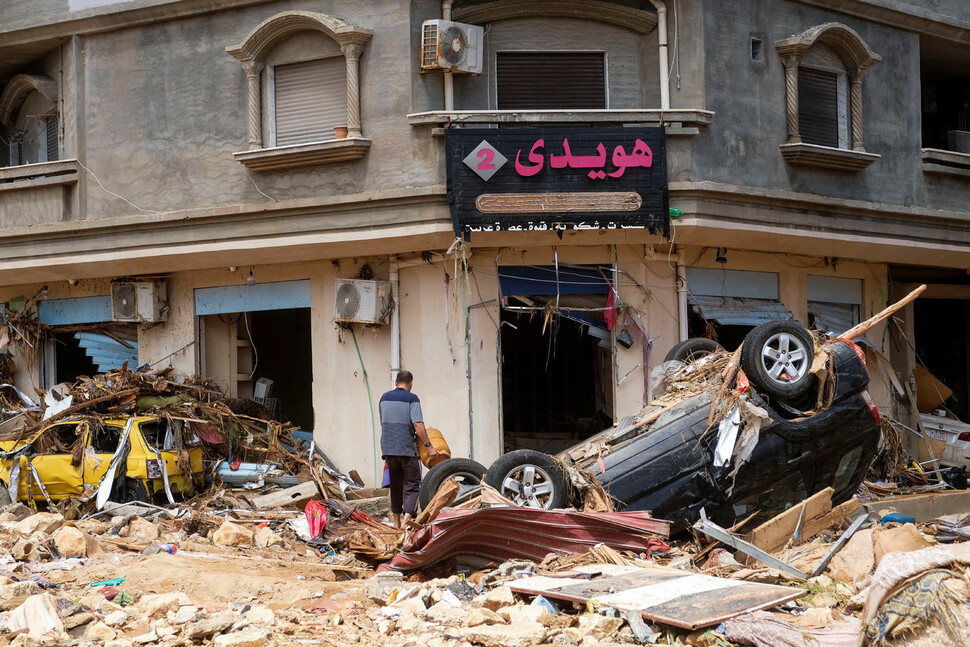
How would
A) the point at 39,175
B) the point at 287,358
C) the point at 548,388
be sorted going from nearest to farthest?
the point at 39,175 → the point at 548,388 → the point at 287,358

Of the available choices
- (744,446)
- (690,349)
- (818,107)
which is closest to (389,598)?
(744,446)

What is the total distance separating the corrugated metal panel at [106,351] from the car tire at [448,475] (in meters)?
7.51

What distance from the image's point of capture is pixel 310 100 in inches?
543

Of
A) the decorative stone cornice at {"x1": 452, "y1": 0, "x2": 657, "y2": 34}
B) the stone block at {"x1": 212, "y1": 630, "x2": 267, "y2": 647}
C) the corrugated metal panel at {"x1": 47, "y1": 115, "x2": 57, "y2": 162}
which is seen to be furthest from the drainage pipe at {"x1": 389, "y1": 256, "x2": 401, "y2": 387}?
the stone block at {"x1": 212, "y1": 630, "x2": 267, "y2": 647}

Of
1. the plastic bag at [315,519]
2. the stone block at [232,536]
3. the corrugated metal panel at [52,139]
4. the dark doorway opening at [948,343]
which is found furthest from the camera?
the dark doorway opening at [948,343]

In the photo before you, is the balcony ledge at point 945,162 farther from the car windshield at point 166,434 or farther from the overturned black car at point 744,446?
the car windshield at point 166,434

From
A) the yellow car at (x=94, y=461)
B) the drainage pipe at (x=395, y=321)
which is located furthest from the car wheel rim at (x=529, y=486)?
the yellow car at (x=94, y=461)

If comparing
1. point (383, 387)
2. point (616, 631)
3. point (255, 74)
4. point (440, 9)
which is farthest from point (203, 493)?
point (616, 631)

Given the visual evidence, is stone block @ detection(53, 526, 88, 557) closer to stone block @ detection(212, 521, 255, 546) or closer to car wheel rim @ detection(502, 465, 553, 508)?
A: stone block @ detection(212, 521, 255, 546)

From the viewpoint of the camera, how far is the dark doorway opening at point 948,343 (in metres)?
20.1

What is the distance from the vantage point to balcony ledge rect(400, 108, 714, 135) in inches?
501

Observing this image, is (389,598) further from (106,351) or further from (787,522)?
(106,351)

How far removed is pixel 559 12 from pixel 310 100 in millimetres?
3412

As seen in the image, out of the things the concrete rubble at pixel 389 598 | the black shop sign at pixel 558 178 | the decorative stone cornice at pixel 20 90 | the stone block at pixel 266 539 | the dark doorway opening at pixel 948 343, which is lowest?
the stone block at pixel 266 539
